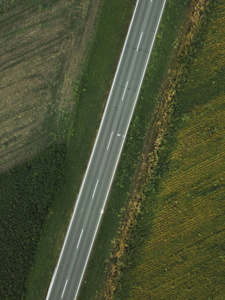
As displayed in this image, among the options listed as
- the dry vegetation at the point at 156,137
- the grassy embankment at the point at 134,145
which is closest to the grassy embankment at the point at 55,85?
the grassy embankment at the point at 134,145

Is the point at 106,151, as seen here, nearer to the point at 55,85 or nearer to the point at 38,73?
the point at 55,85

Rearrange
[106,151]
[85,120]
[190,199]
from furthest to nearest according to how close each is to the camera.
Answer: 1. [85,120]
2. [106,151]
3. [190,199]

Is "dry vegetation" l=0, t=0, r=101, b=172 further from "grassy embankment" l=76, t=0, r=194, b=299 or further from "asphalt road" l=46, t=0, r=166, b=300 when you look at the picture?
"grassy embankment" l=76, t=0, r=194, b=299

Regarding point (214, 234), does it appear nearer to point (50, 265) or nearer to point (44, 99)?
point (50, 265)

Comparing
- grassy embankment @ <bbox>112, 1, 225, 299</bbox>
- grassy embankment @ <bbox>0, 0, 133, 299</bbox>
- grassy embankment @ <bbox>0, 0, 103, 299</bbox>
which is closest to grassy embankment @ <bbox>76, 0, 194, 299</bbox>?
grassy embankment @ <bbox>112, 1, 225, 299</bbox>

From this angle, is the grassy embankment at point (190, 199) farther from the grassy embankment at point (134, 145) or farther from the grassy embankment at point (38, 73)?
the grassy embankment at point (38, 73)

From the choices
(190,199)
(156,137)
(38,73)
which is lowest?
(190,199)

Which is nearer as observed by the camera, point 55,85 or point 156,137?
point 156,137

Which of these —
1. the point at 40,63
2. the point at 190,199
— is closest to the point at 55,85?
the point at 40,63
